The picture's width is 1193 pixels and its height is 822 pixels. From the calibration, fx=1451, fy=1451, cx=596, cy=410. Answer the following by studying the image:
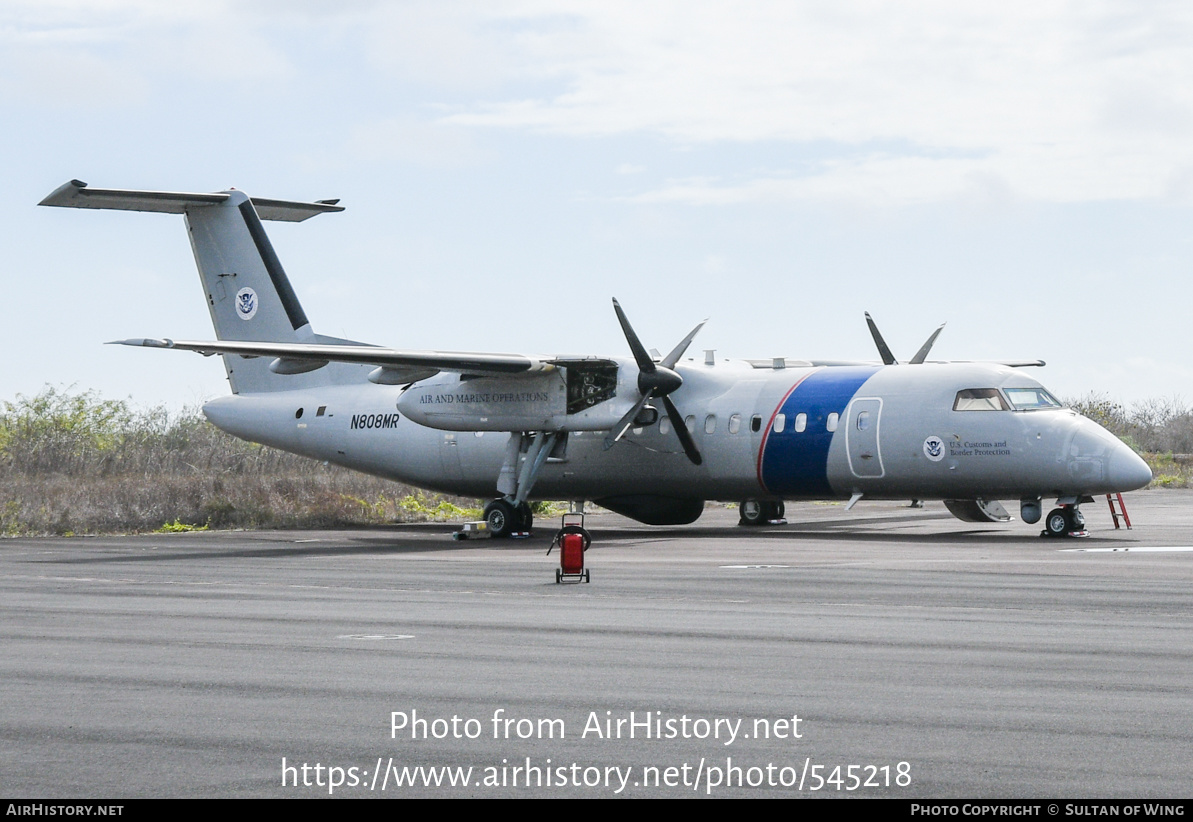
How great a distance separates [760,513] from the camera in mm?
32375

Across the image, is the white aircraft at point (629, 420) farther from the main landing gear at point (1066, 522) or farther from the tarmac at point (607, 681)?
the tarmac at point (607, 681)

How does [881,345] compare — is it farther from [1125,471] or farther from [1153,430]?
[1153,430]

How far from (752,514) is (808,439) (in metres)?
5.79

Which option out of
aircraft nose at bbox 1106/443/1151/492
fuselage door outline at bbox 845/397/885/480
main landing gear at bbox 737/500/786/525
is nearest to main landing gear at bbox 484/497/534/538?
main landing gear at bbox 737/500/786/525

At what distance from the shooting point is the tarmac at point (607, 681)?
275 inches

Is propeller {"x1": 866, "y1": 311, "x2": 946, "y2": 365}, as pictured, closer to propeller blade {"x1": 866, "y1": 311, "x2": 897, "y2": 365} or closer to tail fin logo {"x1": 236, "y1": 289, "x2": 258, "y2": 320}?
propeller blade {"x1": 866, "y1": 311, "x2": 897, "y2": 365}

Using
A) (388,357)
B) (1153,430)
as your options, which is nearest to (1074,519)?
(388,357)

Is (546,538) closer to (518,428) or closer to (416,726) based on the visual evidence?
(518,428)

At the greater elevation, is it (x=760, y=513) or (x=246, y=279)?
(x=246, y=279)

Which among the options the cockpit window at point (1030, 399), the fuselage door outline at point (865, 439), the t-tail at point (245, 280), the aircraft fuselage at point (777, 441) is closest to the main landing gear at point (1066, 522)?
the aircraft fuselage at point (777, 441)

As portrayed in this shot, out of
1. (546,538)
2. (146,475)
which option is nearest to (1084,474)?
(546,538)

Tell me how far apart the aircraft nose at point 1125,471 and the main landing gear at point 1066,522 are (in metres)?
1.19

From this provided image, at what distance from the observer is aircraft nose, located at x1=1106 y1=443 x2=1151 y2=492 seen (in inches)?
952

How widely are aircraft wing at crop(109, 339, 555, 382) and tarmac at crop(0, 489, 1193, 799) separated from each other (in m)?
6.47
